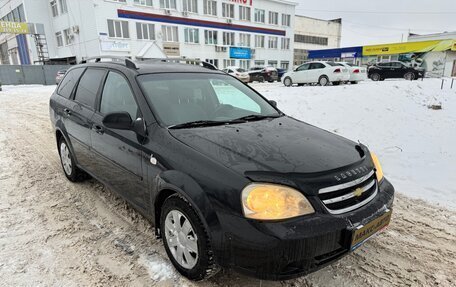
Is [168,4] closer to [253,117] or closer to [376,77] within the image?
[376,77]

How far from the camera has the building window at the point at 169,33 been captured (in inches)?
1352

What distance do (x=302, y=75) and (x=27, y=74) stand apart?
2797 centimetres

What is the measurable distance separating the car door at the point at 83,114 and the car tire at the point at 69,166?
0.25 m

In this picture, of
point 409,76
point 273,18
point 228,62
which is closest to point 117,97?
point 409,76

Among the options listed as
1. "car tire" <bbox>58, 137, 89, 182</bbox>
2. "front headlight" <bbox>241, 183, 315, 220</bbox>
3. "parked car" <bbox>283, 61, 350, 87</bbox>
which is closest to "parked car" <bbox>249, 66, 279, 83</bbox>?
"parked car" <bbox>283, 61, 350, 87</bbox>

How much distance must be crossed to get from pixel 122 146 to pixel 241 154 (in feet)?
4.44

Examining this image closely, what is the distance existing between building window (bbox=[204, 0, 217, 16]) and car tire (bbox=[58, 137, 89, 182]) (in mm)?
37115

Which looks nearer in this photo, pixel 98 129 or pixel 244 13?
pixel 98 129

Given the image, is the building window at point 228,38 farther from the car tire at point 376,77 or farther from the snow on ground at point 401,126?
the snow on ground at point 401,126

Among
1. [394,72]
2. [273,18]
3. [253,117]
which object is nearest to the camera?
[253,117]

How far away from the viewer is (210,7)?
38.4m

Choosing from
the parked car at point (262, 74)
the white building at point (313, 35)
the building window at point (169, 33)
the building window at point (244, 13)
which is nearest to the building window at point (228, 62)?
the building window at point (244, 13)

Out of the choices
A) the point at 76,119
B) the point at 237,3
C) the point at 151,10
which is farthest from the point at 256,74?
the point at 76,119

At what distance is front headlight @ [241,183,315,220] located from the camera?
1.93 meters
